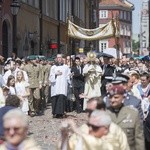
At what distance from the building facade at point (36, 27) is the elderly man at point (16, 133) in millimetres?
19928

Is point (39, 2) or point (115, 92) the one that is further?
point (39, 2)

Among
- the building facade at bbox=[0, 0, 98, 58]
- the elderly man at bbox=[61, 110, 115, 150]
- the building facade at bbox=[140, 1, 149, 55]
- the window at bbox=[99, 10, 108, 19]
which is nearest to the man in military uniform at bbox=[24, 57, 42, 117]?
the building facade at bbox=[0, 0, 98, 58]

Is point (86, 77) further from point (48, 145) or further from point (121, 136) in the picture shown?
point (121, 136)

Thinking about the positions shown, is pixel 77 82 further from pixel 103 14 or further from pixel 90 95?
pixel 103 14

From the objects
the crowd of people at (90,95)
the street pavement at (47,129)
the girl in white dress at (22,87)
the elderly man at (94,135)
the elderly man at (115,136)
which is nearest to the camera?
the elderly man at (94,135)

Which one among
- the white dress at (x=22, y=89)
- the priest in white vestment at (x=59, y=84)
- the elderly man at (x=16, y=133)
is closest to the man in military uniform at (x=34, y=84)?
the priest in white vestment at (x=59, y=84)

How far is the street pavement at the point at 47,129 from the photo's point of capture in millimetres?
13570

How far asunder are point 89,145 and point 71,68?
15.1 m

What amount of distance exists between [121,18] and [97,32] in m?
121

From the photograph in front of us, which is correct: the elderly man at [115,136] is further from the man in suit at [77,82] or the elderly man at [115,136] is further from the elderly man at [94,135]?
the man in suit at [77,82]

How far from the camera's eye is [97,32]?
25797 millimetres

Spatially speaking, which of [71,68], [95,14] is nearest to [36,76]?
[71,68]

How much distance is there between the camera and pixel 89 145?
5.88 meters

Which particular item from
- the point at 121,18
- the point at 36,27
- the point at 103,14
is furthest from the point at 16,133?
the point at 121,18
